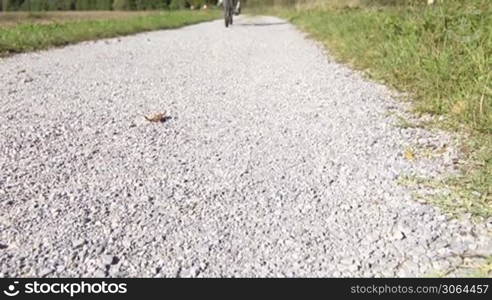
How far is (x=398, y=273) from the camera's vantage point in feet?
5.12

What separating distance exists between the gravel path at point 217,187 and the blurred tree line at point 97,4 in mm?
66591

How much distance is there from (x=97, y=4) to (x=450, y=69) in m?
81.2

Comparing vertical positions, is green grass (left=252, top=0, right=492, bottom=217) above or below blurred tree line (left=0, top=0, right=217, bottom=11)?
below

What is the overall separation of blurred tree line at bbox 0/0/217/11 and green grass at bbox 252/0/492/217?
213 ft

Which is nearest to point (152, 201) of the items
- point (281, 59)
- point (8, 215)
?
point (8, 215)

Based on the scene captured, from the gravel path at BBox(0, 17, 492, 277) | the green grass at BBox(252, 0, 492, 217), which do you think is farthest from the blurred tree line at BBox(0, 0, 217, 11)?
the gravel path at BBox(0, 17, 492, 277)

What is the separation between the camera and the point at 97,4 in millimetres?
75062

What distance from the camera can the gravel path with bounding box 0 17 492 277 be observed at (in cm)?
167

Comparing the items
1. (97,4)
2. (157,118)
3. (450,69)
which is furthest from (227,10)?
(97,4)

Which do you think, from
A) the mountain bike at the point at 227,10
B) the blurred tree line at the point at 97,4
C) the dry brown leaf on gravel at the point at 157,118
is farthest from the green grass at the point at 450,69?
the blurred tree line at the point at 97,4

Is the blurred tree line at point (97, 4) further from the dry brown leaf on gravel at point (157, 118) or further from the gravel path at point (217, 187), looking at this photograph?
the dry brown leaf on gravel at point (157, 118)

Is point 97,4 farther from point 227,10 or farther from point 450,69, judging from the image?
point 450,69

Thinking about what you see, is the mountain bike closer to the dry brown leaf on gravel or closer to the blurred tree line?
the dry brown leaf on gravel

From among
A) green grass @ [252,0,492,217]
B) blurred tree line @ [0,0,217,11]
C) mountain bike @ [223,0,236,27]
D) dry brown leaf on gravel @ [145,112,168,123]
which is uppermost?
blurred tree line @ [0,0,217,11]
